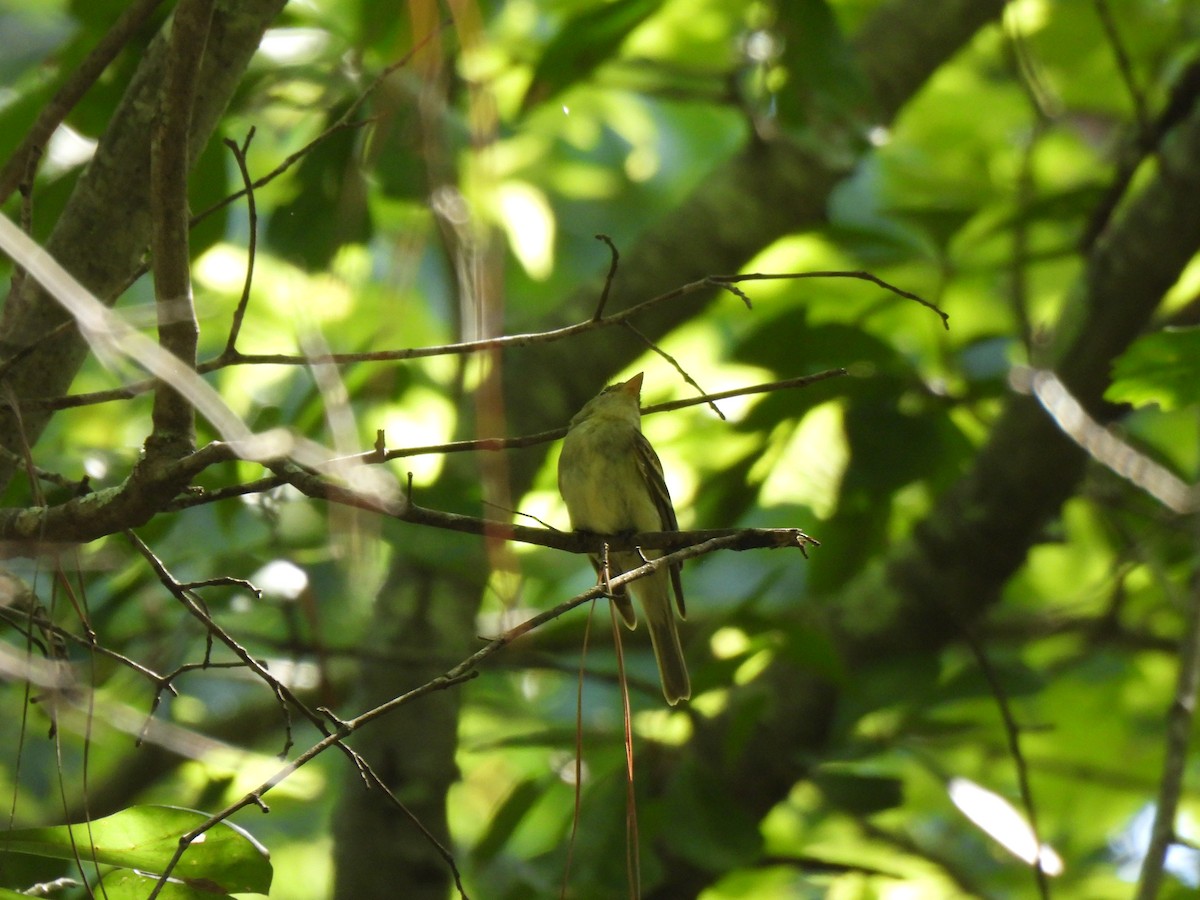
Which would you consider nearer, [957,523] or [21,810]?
[957,523]

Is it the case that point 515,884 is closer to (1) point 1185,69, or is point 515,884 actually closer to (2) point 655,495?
(2) point 655,495

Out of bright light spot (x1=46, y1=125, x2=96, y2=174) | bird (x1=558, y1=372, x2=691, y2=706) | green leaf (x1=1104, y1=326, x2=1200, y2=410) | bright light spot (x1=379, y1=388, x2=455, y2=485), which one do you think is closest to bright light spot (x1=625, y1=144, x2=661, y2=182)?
bright light spot (x1=379, y1=388, x2=455, y2=485)

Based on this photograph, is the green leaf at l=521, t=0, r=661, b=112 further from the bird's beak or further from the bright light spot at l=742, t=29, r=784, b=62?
the bird's beak

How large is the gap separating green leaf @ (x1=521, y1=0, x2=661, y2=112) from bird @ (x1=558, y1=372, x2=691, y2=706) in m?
1.17

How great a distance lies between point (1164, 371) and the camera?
2.69m

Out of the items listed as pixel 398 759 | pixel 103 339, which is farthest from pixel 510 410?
pixel 103 339

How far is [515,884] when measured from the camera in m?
3.97

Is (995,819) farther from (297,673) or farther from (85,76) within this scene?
(85,76)

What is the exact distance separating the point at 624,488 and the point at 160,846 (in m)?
2.91

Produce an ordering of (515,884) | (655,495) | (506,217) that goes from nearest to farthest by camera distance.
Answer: (515,884) → (655,495) → (506,217)

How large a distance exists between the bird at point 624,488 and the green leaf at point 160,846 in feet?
8.84

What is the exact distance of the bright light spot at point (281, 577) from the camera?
3672mm

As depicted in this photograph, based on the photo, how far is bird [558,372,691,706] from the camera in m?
4.61

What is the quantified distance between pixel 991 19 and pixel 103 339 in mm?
4776
